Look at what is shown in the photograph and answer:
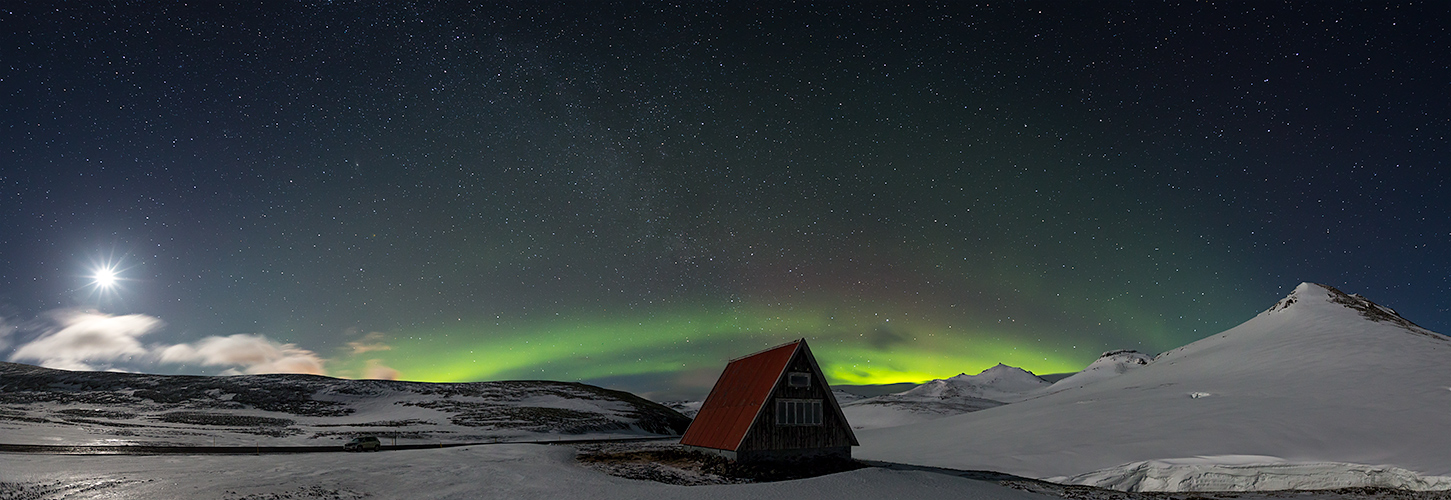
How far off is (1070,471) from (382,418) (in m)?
84.7

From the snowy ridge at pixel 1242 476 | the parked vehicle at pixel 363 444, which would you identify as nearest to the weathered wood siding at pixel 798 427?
the snowy ridge at pixel 1242 476

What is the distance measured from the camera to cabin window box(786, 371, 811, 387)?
36.7m

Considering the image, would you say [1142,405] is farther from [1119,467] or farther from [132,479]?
[132,479]

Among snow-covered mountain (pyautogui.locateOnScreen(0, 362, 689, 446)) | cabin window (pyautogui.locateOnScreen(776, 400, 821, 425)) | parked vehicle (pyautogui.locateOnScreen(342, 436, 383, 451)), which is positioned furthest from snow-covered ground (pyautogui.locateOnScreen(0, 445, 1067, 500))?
snow-covered mountain (pyautogui.locateOnScreen(0, 362, 689, 446))

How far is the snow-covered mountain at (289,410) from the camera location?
62666 millimetres

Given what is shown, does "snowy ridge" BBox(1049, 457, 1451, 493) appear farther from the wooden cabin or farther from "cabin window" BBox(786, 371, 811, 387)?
"cabin window" BBox(786, 371, 811, 387)

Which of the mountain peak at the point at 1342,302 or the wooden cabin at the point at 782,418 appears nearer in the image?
the wooden cabin at the point at 782,418

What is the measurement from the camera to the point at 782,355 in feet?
125

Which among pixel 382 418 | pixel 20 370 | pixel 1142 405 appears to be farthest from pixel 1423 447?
pixel 20 370

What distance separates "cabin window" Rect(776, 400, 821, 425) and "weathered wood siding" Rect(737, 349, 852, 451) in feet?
0.72

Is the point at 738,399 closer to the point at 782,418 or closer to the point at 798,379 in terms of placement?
the point at 782,418

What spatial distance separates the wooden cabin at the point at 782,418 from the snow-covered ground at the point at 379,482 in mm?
3387

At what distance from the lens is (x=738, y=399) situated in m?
39.1

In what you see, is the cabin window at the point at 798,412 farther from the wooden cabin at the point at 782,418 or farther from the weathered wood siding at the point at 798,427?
the weathered wood siding at the point at 798,427
